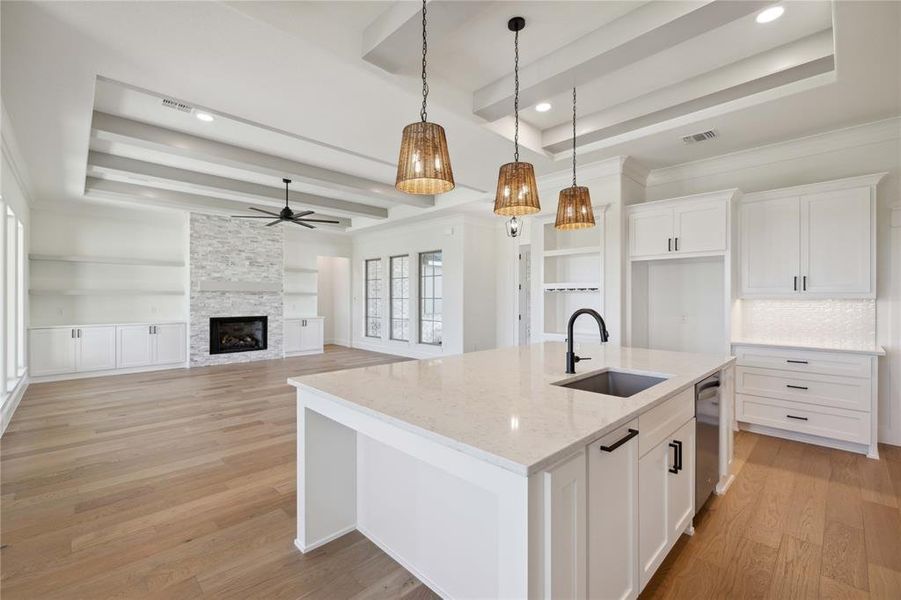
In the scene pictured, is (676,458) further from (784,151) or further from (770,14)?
(784,151)

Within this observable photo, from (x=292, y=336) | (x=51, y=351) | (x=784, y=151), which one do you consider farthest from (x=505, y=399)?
(x=292, y=336)

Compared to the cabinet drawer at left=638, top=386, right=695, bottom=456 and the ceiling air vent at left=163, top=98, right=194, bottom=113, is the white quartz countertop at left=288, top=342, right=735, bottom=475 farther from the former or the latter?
the ceiling air vent at left=163, top=98, right=194, bottom=113

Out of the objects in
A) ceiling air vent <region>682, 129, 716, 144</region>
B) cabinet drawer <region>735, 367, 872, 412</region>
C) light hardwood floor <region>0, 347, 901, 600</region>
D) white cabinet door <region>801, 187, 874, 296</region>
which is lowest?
light hardwood floor <region>0, 347, 901, 600</region>

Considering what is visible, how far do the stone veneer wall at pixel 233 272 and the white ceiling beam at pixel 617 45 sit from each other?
664cm

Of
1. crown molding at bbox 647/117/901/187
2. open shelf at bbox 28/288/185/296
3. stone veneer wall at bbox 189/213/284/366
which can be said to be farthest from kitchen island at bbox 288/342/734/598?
open shelf at bbox 28/288/185/296

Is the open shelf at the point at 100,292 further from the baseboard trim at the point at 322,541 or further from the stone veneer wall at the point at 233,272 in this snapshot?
the baseboard trim at the point at 322,541

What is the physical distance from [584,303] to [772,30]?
309 cm

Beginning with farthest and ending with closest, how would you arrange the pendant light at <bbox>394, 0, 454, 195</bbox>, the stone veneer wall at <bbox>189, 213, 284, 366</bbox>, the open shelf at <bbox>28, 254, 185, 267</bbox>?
1. the stone veneer wall at <bbox>189, 213, 284, 366</bbox>
2. the open shelf at <bbox>28, 254, 185, 267</bbox>
3. the pendant light at <bbox>394, 0, 454, 195</bbox>

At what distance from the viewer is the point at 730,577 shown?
1945mm

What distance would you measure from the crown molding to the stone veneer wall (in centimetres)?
730

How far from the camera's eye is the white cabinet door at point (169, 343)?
726cm

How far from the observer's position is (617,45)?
2.61 m

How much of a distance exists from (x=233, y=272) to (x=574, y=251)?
21.9ft

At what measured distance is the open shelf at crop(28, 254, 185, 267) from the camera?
6.43 meters
